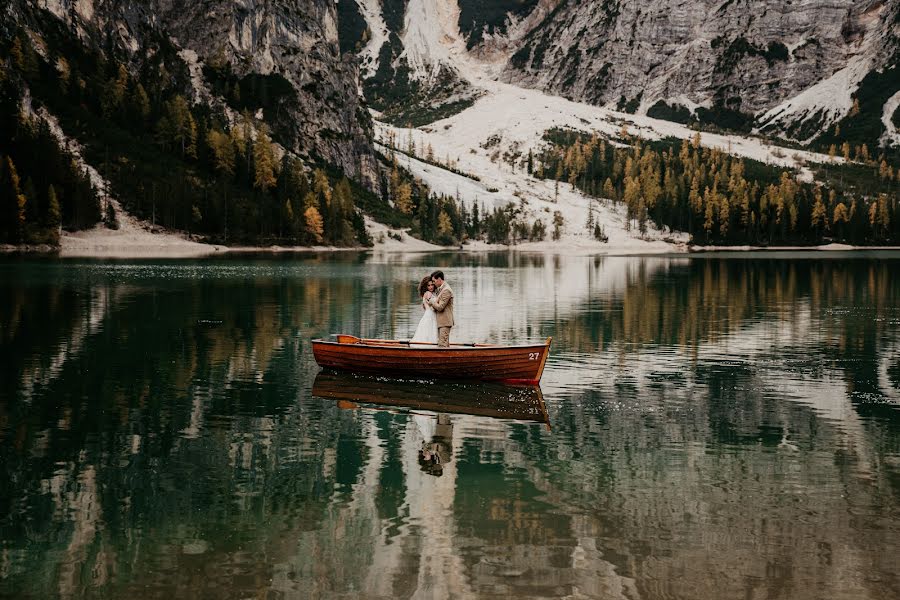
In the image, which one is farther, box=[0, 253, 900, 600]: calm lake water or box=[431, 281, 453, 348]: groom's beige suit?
box=[431, 281, 453, 348]: groom's beige suit

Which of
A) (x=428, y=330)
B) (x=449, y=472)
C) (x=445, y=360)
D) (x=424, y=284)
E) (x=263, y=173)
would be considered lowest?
(x=449, y=472)

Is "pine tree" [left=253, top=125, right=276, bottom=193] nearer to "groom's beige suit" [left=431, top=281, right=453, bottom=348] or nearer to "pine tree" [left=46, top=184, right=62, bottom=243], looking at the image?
"pine tree" [left=46, top=184, right=62, bottom=243]

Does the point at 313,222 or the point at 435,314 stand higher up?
the point at 313,222

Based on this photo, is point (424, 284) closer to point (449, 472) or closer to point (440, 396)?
point (440, 396)

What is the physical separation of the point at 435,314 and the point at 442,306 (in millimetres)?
727

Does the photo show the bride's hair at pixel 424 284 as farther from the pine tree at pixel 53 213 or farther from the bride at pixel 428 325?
the pine tree at pixel 53 213

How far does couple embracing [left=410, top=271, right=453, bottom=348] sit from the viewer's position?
29.6 meters

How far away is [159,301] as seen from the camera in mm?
58562

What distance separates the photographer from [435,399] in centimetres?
2686

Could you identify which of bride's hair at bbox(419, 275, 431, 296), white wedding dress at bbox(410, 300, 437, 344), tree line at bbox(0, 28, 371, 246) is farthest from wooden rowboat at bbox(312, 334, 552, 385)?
tree line at bbox(0, 28, 371, 246)

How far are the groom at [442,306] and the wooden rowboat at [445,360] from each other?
50 centimetres

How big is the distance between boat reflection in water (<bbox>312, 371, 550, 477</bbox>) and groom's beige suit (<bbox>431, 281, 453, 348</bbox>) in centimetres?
174

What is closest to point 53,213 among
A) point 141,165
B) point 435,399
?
point 141,165

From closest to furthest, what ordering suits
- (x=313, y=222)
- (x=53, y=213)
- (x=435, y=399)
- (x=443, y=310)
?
1. (x=435, y=399)
2. (x=443, y=310)
3. (x=53, y=213)
4. (x=313, y=222)
